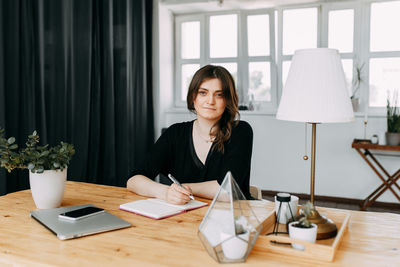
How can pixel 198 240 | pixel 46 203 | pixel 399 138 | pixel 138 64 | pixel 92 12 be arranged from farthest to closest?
1. pixel 138 64
2. pixel 399 138
3. pixel 92 12
4. pixel 46 203
5. pixel 198 240

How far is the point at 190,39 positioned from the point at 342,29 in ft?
6.03

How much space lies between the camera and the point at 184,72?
4922mm

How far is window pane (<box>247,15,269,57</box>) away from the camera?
4.50 metres

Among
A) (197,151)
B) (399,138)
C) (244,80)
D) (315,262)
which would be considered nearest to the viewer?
(315,262)

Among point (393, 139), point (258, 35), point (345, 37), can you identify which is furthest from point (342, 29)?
point (393, 139)

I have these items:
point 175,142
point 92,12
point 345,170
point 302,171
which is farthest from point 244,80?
point 175,142

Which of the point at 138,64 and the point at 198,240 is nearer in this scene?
the point at 198,240

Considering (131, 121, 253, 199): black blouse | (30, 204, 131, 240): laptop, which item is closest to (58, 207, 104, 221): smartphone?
(30, 204, 131, 240): laptop

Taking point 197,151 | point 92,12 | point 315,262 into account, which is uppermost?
Answer: point 92,12

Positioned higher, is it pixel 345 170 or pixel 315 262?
pixel 315 262

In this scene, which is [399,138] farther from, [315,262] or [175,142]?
[315,262]

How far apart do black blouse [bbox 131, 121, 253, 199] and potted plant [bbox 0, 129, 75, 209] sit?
1.62 feet

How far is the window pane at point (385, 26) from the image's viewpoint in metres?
4.03

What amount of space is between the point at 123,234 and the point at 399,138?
327 centimetres
